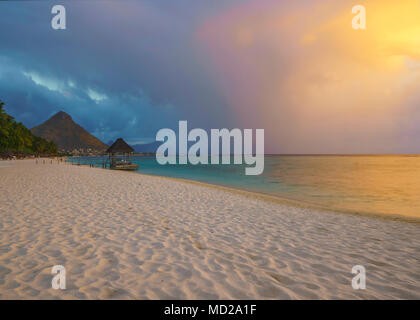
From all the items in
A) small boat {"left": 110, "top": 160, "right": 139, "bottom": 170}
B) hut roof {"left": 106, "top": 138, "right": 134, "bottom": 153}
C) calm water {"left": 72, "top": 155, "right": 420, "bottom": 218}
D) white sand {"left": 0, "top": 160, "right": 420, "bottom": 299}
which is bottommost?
calm water {"left": 72, "top": 155, "right": 420, "bottom": 218}

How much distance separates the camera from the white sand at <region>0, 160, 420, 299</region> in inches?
119

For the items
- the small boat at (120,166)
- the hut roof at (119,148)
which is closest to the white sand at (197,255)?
the hut roof at (119,148)

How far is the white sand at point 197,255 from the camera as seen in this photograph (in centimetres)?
301

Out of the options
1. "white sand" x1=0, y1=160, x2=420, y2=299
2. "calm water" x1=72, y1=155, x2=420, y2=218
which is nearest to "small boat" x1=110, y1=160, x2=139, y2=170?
"calm water" x1=72, y1=155, x2=420, y2=218

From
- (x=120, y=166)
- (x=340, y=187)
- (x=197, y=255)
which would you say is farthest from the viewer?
(x=120, y=166)

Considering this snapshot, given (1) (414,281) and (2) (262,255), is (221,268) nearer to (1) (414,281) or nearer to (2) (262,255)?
(2) (262,255)

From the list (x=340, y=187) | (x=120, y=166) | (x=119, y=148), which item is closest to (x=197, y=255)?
(x=340, y=187)

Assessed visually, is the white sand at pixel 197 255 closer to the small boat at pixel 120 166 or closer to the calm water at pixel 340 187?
the calm water at pixel 340 187

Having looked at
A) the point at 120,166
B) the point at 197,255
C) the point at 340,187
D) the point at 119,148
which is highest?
the point at 119,148

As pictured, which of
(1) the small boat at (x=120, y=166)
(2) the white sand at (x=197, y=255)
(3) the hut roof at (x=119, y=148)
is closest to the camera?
(2) the white sand at (x=197, y=255)

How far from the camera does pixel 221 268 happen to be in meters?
3.61

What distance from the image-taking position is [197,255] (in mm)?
4125

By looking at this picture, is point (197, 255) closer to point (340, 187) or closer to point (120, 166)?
→ point (340, 187)

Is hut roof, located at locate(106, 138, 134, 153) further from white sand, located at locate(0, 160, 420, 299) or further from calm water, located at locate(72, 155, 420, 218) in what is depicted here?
white sand, located at locate(0, 160, 420, 299)
